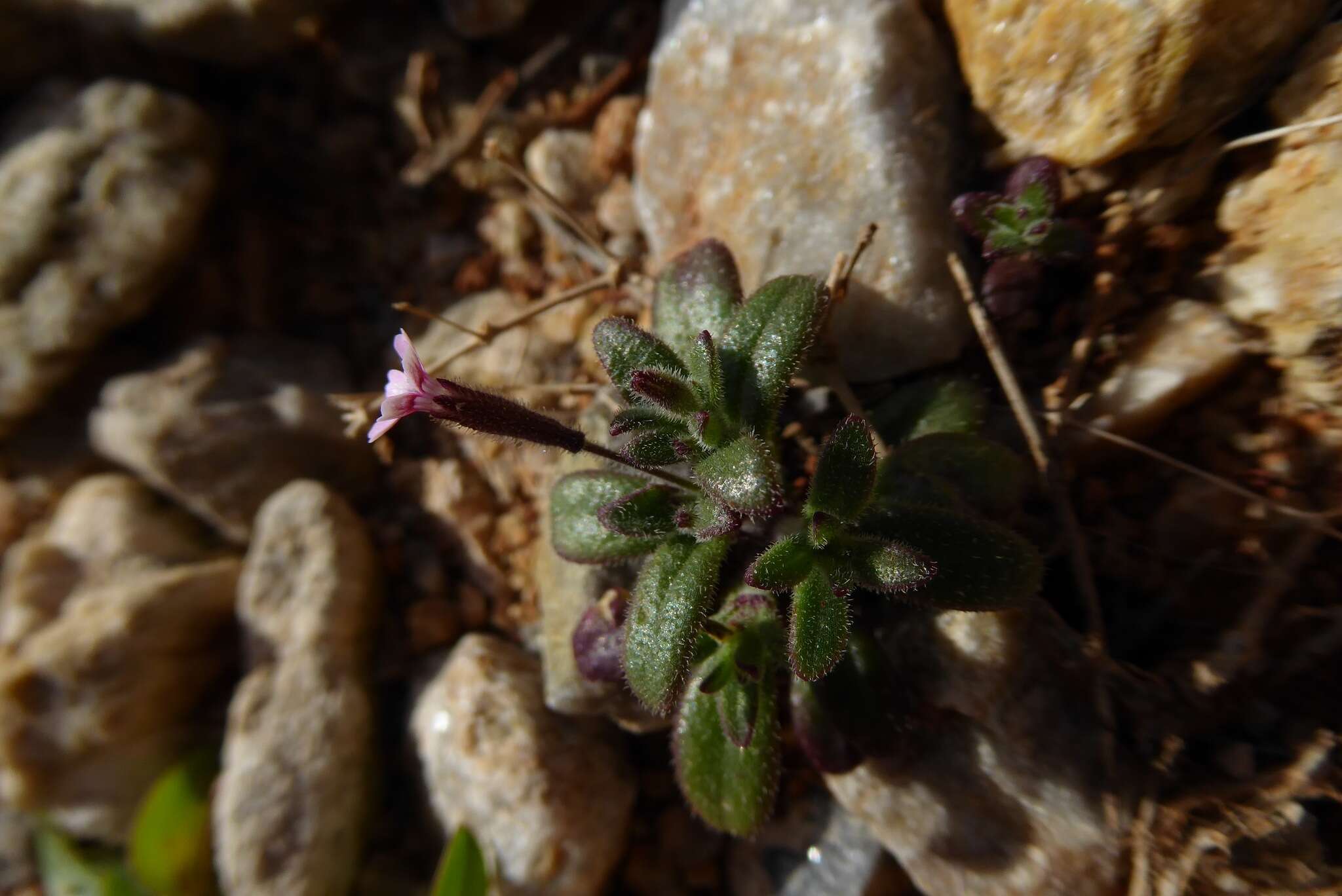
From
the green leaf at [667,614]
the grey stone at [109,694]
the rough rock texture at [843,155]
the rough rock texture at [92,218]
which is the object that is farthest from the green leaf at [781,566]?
the rough rock texture at [92,218]

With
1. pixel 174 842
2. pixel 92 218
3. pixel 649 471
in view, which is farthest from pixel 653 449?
pixel 92 218

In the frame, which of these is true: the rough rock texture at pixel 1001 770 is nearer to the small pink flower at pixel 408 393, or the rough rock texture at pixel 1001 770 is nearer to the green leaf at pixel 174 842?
the small pink flower at pixel 408 393

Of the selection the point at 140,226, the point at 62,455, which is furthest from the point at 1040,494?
the point at 62,455

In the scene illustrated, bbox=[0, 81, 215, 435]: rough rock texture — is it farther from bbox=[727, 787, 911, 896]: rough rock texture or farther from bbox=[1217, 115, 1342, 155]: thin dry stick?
bbox=[1217, 115, 1342, 155]: thin dry stick

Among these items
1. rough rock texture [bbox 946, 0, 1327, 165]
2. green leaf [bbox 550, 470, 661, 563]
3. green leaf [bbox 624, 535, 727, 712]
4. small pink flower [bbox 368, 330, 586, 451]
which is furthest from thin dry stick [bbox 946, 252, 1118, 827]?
small pink flower [bbox 368, 330, 586, 451]

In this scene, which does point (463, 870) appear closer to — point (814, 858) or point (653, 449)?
point (814, 858)

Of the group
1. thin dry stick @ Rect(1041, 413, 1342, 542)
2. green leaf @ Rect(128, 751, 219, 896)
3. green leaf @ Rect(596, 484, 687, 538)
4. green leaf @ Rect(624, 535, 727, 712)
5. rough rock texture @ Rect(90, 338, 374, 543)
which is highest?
thin dry stick @ Rect(1041, 413, 1342, 542)
